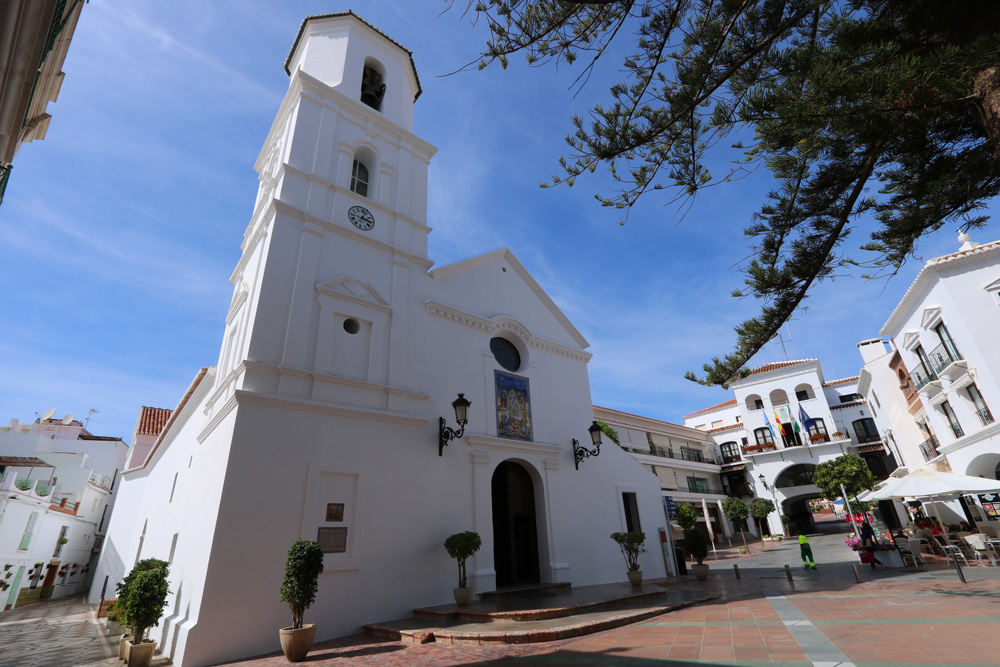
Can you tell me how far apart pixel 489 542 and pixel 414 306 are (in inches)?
221

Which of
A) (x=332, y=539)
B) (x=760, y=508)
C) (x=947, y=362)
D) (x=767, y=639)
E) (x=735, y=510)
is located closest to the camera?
(x=767, y=639)

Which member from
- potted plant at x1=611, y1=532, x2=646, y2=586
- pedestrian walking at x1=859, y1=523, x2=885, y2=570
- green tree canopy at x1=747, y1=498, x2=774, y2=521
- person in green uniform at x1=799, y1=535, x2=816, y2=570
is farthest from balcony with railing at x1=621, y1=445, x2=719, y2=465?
potted plant at x1=611, y1=532, x2=646, y2=586

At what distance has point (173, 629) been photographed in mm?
7281

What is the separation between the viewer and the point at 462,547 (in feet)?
29.9

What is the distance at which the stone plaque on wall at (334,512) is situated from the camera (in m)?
8.38

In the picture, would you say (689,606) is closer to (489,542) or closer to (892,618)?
(892,618)

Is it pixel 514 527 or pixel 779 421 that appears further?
pixel 779 421

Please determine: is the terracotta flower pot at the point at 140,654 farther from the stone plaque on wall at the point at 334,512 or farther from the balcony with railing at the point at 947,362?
the balcony with railing at the point at 947,362

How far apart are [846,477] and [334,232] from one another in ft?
93.9

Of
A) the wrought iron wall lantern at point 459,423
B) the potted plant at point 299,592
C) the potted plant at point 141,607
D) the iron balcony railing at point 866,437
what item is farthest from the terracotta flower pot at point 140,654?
the iron balcony railing at point 866,437

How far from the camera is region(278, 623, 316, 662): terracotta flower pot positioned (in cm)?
639

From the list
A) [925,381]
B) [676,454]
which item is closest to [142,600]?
[925,381]

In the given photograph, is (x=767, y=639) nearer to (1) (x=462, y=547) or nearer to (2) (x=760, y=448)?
(1) (x=462, y=547)

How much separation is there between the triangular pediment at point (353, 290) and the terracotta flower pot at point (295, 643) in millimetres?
6031
